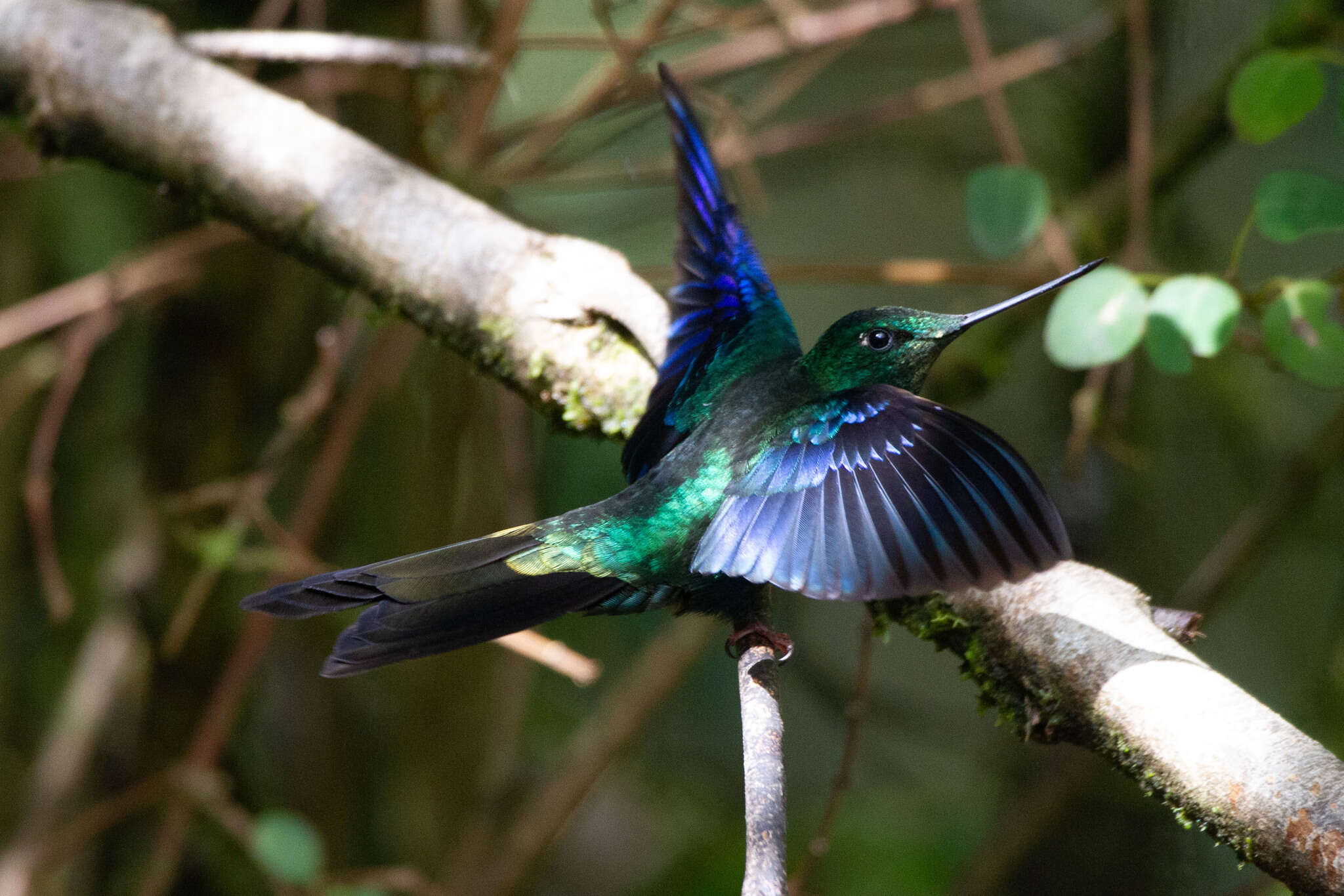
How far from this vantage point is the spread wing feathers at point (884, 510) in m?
0.98

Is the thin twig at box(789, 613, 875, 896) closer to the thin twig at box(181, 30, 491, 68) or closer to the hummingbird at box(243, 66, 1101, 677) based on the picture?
the hummingbird at box(243, 66, 1101, 677)

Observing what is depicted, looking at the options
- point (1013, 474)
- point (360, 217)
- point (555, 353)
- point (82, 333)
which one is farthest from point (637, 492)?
point (82, 333)

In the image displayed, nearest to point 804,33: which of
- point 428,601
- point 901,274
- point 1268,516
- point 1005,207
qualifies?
point 901,274

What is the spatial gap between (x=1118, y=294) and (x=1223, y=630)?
2099mm

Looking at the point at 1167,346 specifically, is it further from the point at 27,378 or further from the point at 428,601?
the point at 27,378

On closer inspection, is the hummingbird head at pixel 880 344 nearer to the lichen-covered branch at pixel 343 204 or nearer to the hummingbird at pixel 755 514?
the hummingbird at pixel 755 514

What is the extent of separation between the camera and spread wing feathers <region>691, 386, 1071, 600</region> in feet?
3.22

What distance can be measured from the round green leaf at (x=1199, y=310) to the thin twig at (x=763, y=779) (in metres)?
0.63

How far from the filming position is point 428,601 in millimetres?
1110

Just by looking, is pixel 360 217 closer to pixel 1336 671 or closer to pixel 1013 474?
pixel 1013 474

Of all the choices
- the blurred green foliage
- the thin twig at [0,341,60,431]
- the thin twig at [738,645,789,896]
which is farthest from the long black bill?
the thin twig at [0,341,60,431]

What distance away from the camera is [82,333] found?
76.2 inches

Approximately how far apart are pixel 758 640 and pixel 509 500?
3.23ft

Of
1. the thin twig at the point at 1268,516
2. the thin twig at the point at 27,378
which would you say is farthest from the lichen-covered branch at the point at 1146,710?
the thin twig at the point at 27,378
